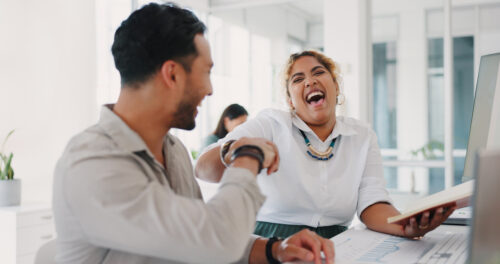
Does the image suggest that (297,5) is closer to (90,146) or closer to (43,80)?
(43,80)

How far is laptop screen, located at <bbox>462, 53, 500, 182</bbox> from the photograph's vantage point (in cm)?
155

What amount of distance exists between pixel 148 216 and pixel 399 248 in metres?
0.78

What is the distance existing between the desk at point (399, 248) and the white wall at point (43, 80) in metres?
3.32

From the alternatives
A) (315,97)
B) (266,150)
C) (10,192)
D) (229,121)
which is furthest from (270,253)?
(229,121)

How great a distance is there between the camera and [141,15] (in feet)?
3.46

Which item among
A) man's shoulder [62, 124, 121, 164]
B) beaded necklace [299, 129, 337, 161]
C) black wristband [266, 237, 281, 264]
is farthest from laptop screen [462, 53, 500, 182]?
man's shoulder [62, 124, 121, 164]

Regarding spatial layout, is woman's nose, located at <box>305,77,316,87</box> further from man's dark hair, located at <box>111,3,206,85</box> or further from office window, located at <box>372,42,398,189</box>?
office window, located at <box>372,42,398,189</box>

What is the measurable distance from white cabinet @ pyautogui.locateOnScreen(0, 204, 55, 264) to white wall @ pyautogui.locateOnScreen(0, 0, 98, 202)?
633mm

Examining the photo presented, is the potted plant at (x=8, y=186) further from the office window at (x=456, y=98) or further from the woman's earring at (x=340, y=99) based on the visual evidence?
the office window at (x=456, y=98)

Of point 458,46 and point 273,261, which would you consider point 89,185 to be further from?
point 458,46

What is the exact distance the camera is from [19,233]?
131 inches

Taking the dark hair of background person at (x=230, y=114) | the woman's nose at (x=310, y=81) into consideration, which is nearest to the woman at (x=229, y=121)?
the dark hair of background person at (x=230, y=114)

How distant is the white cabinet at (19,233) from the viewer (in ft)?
10.9

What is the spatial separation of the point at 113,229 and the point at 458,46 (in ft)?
16.6
